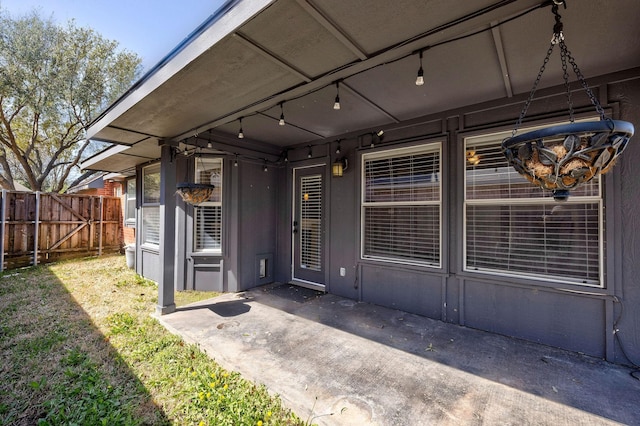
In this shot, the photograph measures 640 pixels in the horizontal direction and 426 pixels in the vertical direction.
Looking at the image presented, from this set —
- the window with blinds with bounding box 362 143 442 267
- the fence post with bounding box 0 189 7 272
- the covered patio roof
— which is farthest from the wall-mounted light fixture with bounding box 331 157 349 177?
the fence post with bounding box 0 189 7 272

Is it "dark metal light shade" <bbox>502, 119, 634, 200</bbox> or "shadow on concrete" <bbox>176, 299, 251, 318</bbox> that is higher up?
"dark metal light shade" <bbox>502, 119, 634, 200</bbox>

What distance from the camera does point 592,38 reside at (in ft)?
6.71

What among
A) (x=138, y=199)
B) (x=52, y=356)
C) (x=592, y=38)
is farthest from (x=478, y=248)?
(x=138, y=199)

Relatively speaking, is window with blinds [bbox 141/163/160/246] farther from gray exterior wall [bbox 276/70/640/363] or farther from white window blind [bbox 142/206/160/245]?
gray exterior wall [bbox 276/70/640/363]

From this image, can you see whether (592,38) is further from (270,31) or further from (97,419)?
(97,419)

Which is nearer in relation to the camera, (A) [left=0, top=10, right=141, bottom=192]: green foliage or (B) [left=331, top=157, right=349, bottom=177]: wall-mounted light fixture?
(B) [left=331, top=157, right=349, bottom=177]: wall-mounted light fixture

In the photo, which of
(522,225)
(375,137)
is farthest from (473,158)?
(375,137)

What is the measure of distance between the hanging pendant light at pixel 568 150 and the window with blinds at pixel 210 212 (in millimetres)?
4365

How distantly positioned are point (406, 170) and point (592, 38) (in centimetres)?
218

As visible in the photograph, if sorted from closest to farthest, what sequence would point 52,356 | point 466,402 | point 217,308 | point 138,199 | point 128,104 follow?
point 466,402 < point 52,356 < point 128,104 < point 217,308 < point 138,199

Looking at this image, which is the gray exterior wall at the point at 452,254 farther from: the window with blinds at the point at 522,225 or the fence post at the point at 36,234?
the fence post at the point at 36,234

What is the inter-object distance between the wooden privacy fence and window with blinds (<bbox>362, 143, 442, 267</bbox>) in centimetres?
821

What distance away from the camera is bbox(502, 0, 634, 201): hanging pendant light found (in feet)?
4.43

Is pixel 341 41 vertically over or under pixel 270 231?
over
